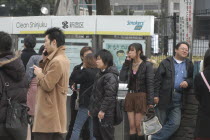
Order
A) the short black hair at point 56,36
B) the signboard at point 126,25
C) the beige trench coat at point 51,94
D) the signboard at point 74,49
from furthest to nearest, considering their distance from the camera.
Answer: the signboard at point 74,49 → the signboard at point 126,25 → the short black hair at point 56,36 → the beige trench coat at point 51,94

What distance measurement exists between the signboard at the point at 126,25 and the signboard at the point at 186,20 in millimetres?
1311

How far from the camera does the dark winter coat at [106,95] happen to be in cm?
717

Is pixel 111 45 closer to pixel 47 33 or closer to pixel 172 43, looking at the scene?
pixel 172 43

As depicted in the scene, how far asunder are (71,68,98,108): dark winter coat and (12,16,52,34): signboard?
8.21ft

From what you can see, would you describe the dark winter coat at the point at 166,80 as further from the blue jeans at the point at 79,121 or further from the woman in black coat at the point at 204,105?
the woman in black coat at the point at 204,105

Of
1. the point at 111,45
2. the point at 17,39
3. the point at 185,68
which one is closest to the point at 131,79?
the point at 185,68

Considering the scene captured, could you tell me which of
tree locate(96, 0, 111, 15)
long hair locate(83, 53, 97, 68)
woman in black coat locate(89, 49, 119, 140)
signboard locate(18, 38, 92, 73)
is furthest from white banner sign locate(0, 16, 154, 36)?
tree locate(96, 0, 111, 15)

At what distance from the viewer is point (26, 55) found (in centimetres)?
895

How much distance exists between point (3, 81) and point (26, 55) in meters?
3.39

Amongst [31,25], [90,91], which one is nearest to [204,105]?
[90,91]

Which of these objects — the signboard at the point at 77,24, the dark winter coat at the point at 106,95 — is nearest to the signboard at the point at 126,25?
the signboard at the point at 77,24

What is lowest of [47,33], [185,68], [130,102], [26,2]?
[130,102]

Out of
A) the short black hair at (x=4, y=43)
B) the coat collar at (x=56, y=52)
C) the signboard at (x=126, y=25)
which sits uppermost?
the signboard at (x=126, y=25)

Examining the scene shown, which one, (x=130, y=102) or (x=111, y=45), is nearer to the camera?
(x=130, y=102)
